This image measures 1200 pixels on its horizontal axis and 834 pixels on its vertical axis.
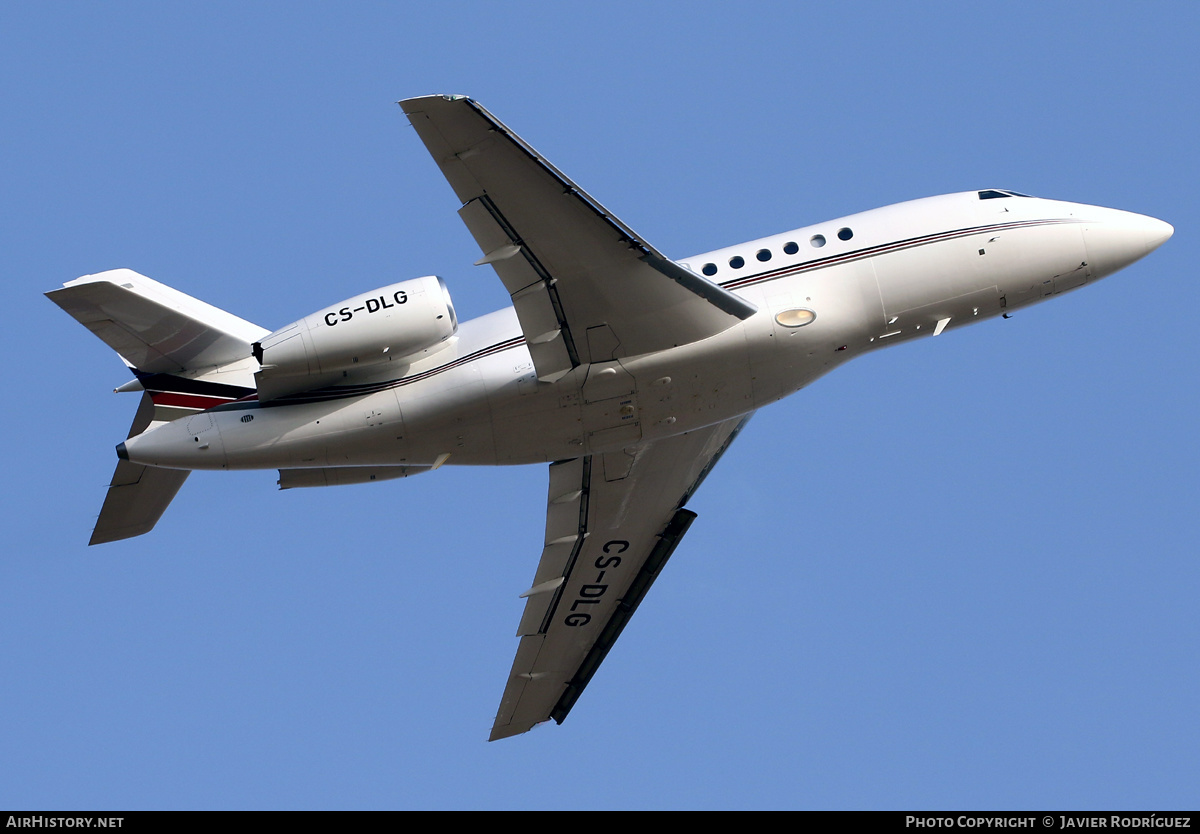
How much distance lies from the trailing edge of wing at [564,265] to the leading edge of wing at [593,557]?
4.35 m

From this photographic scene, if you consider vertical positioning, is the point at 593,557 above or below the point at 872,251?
below

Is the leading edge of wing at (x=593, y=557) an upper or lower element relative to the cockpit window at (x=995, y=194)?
lower

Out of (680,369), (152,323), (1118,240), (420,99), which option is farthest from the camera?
(1118,240)

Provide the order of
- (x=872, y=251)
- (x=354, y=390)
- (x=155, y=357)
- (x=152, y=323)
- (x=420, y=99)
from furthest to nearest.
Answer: (x=872, y=251), (x=155, y=357), (x=152, y=323), (x=354, y=390), (x=420, y=99)

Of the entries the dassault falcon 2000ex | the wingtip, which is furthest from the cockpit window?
the wingtip

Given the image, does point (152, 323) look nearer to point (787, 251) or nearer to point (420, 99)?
point (420, 99)

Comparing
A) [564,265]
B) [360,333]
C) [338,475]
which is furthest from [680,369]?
[338,475]

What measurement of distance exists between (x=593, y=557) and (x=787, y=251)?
827cm

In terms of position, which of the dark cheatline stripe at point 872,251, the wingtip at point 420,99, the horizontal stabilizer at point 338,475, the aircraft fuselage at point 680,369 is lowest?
the horizontal stabilizer at point 338,475

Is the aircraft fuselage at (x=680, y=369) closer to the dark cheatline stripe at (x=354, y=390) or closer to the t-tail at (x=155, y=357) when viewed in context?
the dark cheatline stripe at (x=354, y=390)

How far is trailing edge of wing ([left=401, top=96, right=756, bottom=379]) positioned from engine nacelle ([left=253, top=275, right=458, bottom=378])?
1550mm

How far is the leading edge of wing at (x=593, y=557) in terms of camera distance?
86.7 ft

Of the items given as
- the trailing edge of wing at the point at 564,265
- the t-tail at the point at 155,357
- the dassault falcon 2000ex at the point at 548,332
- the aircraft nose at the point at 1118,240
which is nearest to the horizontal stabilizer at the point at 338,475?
the dassault falcon 2000ex at the point at 548,332

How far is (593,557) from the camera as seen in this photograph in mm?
27703
